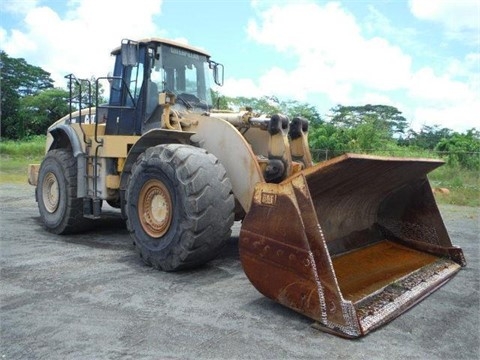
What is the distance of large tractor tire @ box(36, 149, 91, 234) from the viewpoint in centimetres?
677

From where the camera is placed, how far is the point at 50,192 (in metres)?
7.36

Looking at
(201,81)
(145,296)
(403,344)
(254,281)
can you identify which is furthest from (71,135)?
(403,344)

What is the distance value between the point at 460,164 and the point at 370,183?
50.5ft

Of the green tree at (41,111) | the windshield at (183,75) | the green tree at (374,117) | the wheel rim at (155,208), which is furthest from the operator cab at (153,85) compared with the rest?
the green tree at (41,111)

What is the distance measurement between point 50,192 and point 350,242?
15.6ft

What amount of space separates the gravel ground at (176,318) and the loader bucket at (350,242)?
0.54ft

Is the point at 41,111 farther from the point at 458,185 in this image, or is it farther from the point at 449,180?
the point at 458,185

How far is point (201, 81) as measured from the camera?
6.80 m

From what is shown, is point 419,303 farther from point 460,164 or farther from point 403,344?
point 460,164

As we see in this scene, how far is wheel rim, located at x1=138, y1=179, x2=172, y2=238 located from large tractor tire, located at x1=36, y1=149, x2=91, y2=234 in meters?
2.04

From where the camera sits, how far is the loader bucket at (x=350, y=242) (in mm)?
3408

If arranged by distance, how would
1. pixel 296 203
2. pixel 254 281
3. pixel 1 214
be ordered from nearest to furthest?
pixel 296 203 → pixel 254 281 → pixel 1 214

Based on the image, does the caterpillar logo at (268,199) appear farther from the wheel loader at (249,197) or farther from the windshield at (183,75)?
the windshield at (183,75)

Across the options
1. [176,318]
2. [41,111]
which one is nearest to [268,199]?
[176,318]
